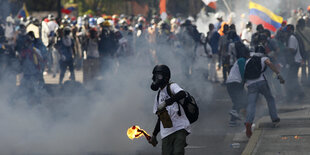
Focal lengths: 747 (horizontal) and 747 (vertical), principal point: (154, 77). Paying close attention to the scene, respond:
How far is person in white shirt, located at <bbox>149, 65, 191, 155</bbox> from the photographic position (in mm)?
6723

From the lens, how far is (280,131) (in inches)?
403

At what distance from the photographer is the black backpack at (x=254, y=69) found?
34.2 feet

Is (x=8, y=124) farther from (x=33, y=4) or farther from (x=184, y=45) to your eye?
(x=33, y=4)

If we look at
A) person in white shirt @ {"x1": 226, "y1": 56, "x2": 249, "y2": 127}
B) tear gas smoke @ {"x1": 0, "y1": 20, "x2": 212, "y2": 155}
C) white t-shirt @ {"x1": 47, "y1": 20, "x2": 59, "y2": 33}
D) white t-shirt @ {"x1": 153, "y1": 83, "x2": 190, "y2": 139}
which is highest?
white t-shirt @ {"x1": 47, "y1": 20, "x2": 59, "y2": 33}

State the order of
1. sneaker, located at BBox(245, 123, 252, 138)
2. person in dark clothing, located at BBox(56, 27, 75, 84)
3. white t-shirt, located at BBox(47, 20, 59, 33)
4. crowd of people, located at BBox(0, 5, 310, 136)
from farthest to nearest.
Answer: white t-shirt, located at BBox(47, 20, 59, 33), person in dark clothing, located at BBox(56, 27, 75, 84), crowd of people, located at BBox(0, 5, 310, 136), sneaker, located at BBox(245, 123, 252, 138)

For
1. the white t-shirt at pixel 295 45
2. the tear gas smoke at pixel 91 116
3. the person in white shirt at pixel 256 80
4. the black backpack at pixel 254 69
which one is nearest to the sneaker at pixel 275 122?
the person in white shirt at pixel 256 80

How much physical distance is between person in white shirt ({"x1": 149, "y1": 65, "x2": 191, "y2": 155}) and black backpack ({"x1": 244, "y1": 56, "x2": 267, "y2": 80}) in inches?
147

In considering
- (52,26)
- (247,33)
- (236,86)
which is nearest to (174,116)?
(236,86)

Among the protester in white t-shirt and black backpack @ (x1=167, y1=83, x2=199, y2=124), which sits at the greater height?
black backpack @ (x1=167, y1=83, x2=199, y2=124)

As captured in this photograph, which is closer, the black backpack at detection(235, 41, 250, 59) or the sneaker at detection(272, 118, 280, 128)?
the sneaker at detection(272, 118, 280, 128)

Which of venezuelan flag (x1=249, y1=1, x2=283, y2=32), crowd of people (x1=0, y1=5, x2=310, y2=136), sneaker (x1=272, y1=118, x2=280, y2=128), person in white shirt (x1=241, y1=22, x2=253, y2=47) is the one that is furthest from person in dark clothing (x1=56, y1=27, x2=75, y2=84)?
sneaker (x1=272, y1=118, x2=280, y2=128)

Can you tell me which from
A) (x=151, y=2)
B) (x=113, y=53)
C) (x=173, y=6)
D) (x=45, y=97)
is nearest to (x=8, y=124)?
(x=45, y=97)

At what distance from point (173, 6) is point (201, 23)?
73.2ft

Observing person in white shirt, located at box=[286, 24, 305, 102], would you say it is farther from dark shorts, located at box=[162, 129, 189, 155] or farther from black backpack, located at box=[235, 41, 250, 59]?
dark shorts, located at box=[162, 129, 189, 155]
